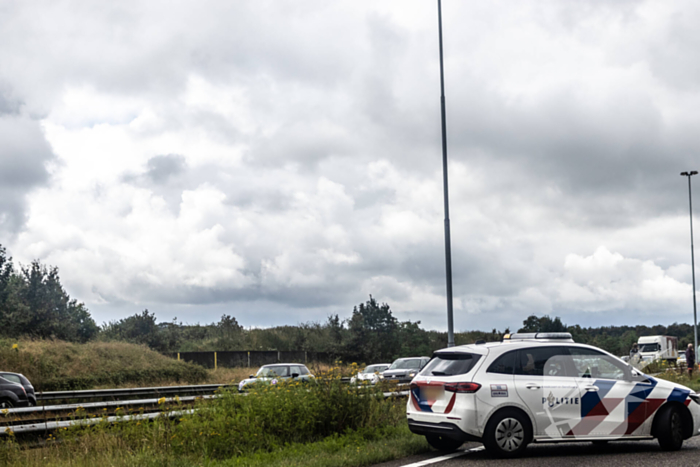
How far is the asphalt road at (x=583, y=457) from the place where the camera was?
912 centimetres

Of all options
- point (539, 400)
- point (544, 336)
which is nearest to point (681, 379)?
point (544, 336)

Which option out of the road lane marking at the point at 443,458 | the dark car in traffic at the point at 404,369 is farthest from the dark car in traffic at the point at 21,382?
the road lane marking at the point at 443,458

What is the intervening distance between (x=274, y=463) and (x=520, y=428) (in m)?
3.52

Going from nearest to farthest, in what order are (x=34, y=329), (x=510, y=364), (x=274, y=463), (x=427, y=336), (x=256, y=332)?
(x=274, y=463) < (x=510, y=364) < (x=34, y=329) < (x=256, y=332) < (x=427, y=336)

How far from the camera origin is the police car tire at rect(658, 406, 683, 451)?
1015 cm

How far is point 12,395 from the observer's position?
1970cm

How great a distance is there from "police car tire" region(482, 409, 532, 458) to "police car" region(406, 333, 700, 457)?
0.05 ft

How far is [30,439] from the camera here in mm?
11180

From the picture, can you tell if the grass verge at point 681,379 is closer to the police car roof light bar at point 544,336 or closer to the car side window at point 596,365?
the police car roof light bar at point 544,336

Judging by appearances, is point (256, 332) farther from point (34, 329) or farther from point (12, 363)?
point (12, 363)

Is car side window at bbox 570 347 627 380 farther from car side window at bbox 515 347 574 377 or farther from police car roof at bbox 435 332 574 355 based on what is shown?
police car roof at bbox 435 332 574 355

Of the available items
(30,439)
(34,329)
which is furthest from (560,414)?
(34,329)

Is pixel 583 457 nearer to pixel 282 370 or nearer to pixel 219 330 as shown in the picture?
pixel 282 370

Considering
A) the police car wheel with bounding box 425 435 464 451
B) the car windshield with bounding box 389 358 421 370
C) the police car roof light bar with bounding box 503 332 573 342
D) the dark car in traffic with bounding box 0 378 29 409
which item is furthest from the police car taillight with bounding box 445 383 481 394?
the car windshield with bounding box 389 358 421 370
